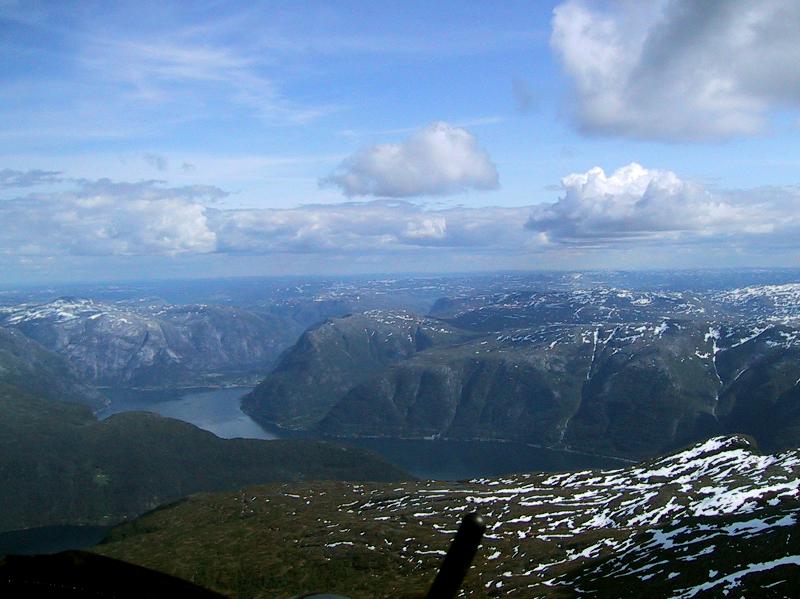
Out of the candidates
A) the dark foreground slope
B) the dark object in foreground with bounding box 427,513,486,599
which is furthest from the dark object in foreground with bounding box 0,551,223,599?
the dark foreground slope

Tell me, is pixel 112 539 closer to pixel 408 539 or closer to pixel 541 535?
pixel 408 539

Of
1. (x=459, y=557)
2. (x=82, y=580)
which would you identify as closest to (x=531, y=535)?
(x=82, y=580)

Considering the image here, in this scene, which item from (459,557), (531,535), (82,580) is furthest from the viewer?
(531,535)

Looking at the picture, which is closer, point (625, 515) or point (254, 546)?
point (625, 515)

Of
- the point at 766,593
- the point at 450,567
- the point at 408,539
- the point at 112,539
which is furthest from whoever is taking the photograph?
the point at 112,539

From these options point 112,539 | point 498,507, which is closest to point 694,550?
point 498,507

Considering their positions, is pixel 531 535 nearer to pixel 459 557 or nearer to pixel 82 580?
pixel 82 580

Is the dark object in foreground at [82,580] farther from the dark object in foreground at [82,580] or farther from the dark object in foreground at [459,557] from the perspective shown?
the dark object in foreground at [459,557]

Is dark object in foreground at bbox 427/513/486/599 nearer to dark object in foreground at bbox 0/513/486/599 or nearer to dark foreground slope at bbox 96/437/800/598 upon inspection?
dark object in foreground at bbox 0/513/486/599
